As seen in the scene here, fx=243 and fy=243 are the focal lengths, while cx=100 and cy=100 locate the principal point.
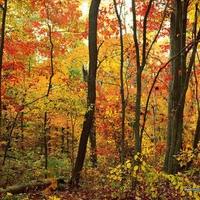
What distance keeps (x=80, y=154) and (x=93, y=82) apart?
93.1 inches

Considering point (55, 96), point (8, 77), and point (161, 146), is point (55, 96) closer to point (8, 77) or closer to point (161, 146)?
point (8, 77)

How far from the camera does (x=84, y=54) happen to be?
46.6 feet

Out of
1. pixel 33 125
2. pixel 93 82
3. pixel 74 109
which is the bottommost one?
pixel 33 125

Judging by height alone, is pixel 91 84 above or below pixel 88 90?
above

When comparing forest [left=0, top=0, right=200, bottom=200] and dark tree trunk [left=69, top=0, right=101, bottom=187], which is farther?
dark tree trunk [left=69, top=0, right=101, bottom=187]

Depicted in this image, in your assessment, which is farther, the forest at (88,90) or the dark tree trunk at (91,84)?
the dark tree trunk at (91,84)

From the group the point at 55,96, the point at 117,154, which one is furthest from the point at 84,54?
the point at 117,154

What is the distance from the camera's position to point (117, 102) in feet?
39.7

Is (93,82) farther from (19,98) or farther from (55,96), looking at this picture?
(19,98)

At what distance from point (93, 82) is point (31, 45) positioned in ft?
14.5

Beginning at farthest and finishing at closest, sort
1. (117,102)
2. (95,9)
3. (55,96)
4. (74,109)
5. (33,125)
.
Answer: (33,125) → (117,102) → (55,96) → (74,109) → (95,9)

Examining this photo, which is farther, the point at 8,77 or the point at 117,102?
the point at 117,102

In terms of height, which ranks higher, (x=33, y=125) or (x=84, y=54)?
(x=84, y=54)

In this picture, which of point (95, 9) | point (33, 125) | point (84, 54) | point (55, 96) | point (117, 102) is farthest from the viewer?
point (33, 125)
